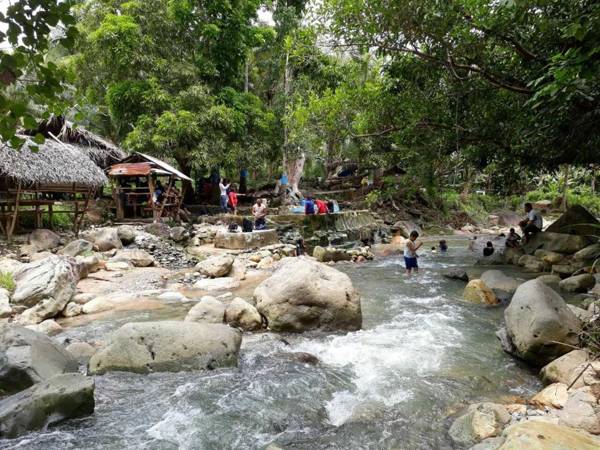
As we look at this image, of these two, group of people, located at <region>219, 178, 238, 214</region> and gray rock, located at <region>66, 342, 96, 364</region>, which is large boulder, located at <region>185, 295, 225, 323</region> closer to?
gray rock, located at <region>66, 342, 96, 364</region>

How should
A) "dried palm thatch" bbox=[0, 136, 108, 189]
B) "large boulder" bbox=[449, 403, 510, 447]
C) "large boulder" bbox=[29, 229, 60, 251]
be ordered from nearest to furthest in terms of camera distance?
"large boulder" bbox=[449, 403, 510, 447], "dried palm thatch" bbox=[0, 136, 108, 189], "large boulder" bbox=[29, 229, 60, 251]

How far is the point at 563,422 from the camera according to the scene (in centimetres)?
354

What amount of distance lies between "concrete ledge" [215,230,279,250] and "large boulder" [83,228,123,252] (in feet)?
10.6

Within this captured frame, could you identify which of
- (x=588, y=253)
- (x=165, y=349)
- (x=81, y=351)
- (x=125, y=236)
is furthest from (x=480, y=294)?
(x=125, y=236)

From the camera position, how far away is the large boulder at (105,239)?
13.0 meters

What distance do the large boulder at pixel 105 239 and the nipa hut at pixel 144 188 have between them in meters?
2.98

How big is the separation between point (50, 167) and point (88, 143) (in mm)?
6946

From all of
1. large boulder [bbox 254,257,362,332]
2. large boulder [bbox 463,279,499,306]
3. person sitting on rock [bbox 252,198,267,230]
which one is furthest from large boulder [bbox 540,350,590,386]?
person sitting on rock [bbox 252,198,267,230]

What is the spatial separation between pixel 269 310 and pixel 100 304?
12.5 ft

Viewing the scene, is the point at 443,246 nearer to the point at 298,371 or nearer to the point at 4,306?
the point at 298,371

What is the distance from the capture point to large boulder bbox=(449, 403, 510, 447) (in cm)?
357

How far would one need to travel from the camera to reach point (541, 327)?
492 cm

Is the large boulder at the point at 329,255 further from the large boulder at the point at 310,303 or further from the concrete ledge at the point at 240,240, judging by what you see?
the large boulder at the point at 310,303

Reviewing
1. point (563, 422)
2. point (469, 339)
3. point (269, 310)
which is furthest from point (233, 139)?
point (563, 422)
